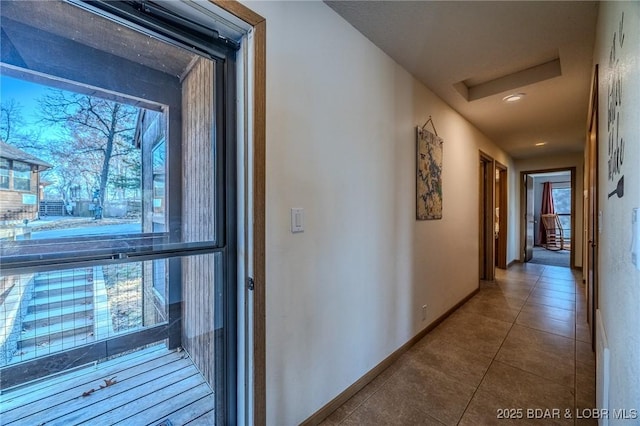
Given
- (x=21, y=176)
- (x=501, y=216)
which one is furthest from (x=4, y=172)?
(x=501, y=216)

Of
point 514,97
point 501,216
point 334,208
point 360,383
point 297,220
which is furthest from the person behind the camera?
point 501,216

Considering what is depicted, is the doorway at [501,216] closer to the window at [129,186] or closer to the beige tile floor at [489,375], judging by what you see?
the beige tile floor at [489,375]

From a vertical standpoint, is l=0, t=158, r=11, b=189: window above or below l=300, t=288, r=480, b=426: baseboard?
above

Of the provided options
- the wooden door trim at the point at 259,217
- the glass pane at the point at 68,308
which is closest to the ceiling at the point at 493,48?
the wooden door trim at the point at 259,217

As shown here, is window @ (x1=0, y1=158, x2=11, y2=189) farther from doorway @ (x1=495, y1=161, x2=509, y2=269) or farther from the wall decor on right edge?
doorway @ (x1=495, y1=161, x2=509, y2=269)

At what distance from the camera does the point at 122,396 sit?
1.23m

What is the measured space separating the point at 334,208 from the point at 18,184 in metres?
1.30

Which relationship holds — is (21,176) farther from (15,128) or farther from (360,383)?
(360,383)

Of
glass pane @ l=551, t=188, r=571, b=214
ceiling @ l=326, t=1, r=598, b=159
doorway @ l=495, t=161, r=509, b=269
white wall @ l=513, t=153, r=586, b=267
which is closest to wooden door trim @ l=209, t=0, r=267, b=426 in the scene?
ceiling @ l=326, t=1, r=598, b=159

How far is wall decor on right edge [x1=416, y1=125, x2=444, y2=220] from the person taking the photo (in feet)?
7.76

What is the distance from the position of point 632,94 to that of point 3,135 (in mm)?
1899

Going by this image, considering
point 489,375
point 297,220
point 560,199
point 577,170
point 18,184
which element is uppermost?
point 577,170

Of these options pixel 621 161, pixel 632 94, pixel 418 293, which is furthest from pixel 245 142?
pixel 418 293

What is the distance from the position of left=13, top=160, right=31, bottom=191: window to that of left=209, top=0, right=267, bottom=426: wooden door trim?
0.75 meters
